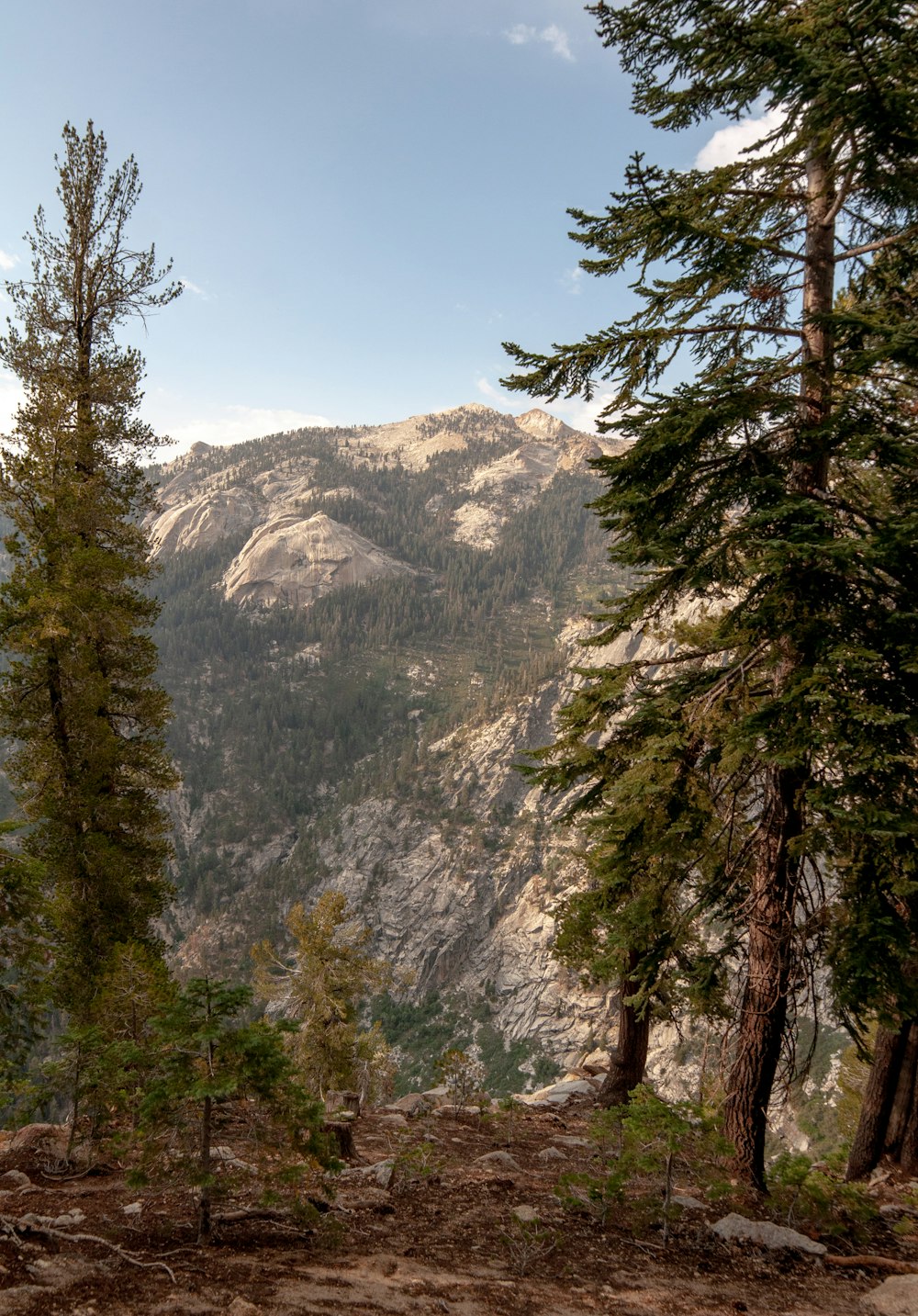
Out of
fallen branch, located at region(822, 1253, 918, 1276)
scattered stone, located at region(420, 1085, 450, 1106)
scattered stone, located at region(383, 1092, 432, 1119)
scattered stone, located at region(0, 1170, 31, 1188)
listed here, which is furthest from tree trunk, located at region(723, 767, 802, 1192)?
scattered stone, located at region(420, 1085, 450, 1106)

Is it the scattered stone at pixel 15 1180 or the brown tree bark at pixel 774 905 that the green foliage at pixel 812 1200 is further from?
the scattered stone at pixel 15 1180

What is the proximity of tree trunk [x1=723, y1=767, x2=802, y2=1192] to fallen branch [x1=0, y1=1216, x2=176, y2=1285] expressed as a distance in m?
4.71

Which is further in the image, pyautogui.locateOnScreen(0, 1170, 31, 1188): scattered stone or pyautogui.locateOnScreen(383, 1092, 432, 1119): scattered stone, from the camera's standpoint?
pyautogui.locateOnScreen(383, 1092, 432, 1119): scattered stone

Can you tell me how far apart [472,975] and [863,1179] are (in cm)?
13404

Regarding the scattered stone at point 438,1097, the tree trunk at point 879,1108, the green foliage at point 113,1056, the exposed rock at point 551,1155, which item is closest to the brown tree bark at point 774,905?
the tree trunk at point 879,1108

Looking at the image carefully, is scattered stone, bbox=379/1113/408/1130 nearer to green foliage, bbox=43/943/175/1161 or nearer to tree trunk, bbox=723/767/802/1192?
green foliage, bbox=43/943/175/1161

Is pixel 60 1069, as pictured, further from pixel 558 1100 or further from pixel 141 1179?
pixel 558 1100

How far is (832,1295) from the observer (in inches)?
172

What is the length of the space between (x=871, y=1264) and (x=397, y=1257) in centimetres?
343

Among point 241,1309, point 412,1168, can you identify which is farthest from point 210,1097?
point 412,1168

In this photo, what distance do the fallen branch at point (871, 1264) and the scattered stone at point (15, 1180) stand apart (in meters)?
6.31

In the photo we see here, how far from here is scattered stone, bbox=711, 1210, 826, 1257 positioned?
4.97m

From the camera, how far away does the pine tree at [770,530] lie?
472 centimetres

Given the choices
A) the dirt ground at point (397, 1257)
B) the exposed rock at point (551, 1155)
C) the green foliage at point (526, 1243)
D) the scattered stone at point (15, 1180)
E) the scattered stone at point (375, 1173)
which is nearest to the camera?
the dirt ground at point (397, 1257)
